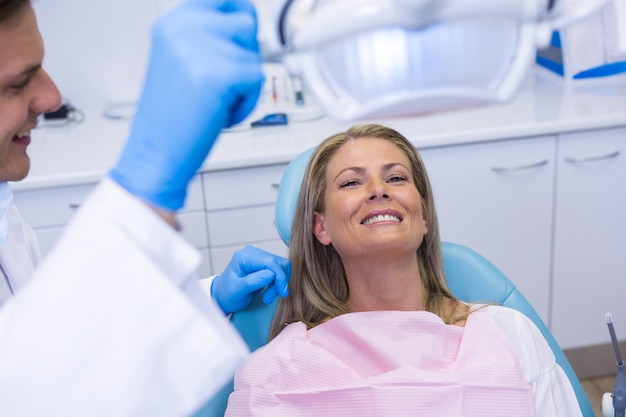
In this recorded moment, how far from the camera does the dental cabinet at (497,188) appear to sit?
214cm

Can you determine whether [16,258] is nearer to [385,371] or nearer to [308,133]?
[385,371]

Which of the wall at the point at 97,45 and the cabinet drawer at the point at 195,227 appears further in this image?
the wall at the point at 97,45

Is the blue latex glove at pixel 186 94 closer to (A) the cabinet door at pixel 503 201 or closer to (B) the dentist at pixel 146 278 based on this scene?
(B) the dentist at pixel 146 278

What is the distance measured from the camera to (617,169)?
2.28m

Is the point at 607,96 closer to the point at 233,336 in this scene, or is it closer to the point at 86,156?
the point at 86,156

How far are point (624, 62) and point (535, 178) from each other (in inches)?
21.0

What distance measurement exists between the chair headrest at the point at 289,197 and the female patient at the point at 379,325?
31mm

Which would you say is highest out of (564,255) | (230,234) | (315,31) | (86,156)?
(315,31)

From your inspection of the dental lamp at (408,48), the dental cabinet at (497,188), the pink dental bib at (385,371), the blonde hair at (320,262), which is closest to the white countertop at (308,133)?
the dental cabinet at (497,188)

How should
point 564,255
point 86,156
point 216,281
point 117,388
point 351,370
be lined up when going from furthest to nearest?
point 564,255 < point 86,156 < point 216,281 < point 351,370 < point 117,388

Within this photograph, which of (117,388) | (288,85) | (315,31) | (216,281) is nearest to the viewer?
(315,31)

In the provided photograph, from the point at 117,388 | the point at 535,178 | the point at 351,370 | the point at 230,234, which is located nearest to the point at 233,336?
the point at 117,388

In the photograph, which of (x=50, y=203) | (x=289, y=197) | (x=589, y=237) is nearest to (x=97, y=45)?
(x=50, y=203)

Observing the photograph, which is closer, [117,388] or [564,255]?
[117,388]
